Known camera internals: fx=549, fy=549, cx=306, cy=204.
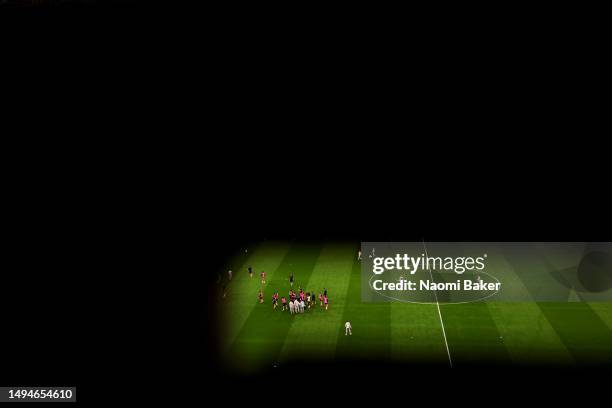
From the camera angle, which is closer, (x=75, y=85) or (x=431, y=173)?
(x=75, y=85)

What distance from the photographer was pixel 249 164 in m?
46.4

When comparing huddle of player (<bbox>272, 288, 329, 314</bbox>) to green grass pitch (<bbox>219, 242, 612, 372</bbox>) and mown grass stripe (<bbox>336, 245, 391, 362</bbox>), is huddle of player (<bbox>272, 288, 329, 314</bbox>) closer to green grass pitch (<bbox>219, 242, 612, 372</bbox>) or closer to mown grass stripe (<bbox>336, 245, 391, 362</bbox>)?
green grass pitch (<bbox>219, 242, 612, 372</bbox>)

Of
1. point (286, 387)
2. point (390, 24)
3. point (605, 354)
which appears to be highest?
point (390, 24)

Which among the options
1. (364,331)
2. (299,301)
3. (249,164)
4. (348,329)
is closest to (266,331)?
(299,301)

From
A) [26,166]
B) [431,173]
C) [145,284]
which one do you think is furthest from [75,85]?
[431,173]

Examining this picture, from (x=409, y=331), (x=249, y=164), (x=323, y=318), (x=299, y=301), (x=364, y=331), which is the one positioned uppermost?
(x=249, y=164)

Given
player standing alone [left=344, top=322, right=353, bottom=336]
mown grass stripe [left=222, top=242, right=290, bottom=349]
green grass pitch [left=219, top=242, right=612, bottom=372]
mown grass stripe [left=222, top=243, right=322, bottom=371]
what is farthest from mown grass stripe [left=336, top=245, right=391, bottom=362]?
mown grass stripe [left=222, top=242, right=290, bottom=349]

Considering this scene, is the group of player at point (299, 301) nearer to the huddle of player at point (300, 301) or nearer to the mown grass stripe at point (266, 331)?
the huddle of player at point (300, 301)

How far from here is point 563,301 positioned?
100 ft

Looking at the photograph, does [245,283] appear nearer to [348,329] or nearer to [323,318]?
[323,318]

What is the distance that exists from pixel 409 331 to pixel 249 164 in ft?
77.8

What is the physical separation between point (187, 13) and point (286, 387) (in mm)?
21054

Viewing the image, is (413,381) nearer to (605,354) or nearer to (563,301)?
(605,354)

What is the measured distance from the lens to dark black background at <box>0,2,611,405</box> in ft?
77.0
